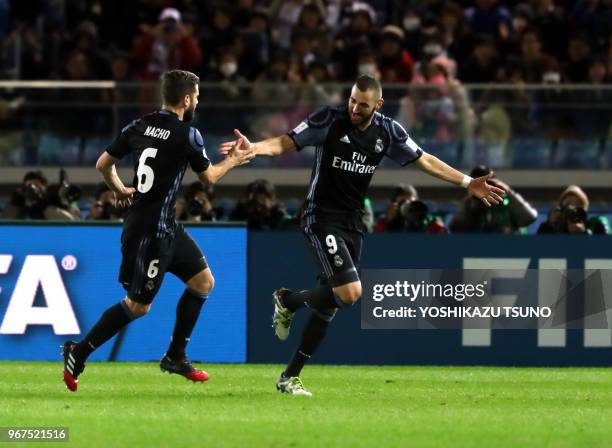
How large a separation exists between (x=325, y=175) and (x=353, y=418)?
6.61 ft

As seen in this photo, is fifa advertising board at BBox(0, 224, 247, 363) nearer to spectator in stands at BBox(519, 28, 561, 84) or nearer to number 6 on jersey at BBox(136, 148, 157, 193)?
number 6 on jersey at BBox(136, 148, 157, 193)

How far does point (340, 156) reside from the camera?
11.2 m

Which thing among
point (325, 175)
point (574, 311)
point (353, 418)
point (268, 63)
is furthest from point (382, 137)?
point (268, 63)

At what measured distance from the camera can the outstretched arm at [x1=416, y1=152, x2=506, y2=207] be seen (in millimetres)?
11352

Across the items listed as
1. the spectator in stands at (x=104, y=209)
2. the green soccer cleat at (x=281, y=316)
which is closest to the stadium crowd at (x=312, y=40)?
the spectator in stands at (x=104, y=209)

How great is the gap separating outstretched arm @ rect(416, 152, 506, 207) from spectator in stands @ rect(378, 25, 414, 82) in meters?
7.92

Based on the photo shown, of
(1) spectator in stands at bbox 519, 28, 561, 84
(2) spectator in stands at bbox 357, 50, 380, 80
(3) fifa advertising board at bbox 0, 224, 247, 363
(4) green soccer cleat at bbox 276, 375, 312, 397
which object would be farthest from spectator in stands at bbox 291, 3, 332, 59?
(4) green soccer cleat at bbox 276, 375, 312, 397

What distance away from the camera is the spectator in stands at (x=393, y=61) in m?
19.4

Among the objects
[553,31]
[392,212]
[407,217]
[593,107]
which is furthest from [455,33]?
[407,217]

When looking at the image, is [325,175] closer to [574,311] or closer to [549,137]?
[574,311]

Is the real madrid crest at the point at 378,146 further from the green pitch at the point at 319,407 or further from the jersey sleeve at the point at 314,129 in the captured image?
the green pitch at the point at 319,407

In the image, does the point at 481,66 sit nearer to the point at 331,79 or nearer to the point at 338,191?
the point at 331,79

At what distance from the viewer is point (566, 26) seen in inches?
806

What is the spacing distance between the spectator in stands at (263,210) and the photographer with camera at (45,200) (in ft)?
5.47
